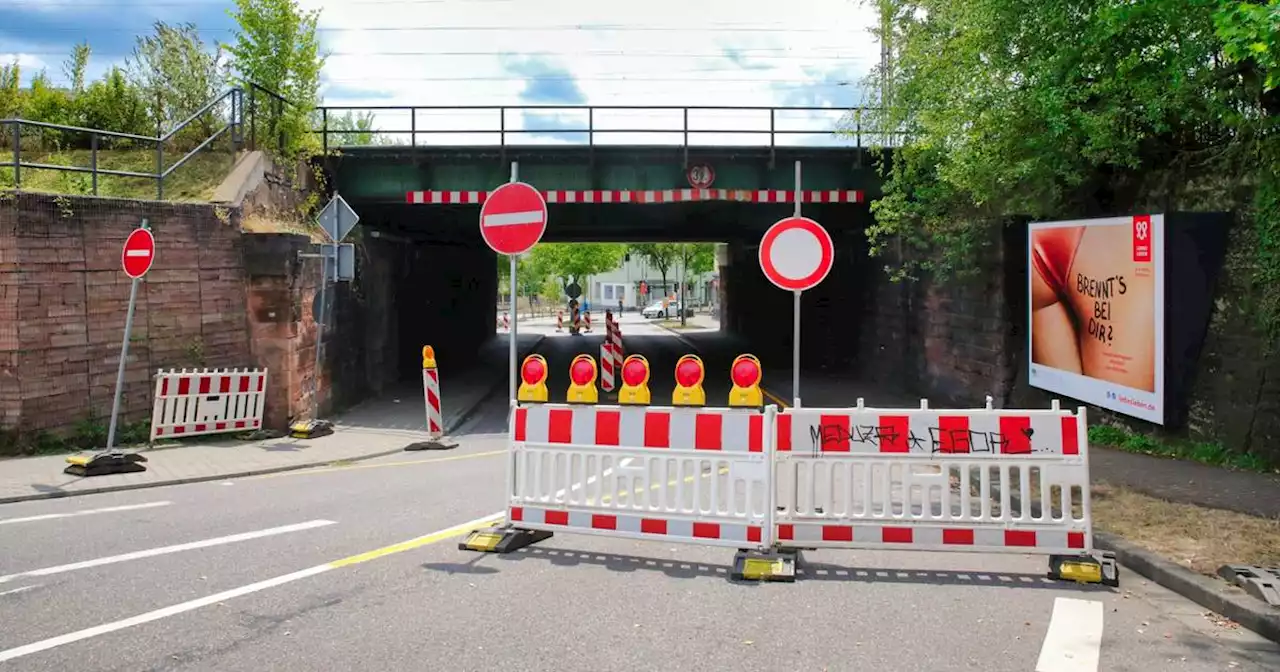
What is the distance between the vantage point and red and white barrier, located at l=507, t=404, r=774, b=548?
20.7ft

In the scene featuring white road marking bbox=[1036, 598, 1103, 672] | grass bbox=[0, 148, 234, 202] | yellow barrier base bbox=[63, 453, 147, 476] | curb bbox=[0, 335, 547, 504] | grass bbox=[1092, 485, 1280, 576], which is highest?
grass bbox=[0, 148, 234, 202]

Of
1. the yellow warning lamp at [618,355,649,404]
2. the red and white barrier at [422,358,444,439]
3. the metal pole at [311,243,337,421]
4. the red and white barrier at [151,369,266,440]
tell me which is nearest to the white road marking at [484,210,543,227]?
the yellow warning lamp at [618,355,649,404]

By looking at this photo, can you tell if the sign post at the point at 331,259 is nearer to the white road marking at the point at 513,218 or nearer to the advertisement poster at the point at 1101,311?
the white road marking at the point at 513,218

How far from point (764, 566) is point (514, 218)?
3587 millimetres

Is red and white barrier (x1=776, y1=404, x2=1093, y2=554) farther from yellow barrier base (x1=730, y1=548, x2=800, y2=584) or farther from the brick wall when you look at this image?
the brick wall

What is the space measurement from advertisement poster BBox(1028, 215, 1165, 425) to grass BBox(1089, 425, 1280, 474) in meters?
0.28

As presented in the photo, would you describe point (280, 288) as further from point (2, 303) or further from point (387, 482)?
point (387, 482)

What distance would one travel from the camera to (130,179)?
1516 cm

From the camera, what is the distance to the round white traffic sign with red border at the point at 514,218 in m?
7.71

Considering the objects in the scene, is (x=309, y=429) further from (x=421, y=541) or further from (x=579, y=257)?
(x=579, y=257)

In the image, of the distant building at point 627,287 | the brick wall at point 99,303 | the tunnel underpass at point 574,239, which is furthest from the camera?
the distant building at point 627,287

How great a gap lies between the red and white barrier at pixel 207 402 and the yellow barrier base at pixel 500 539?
7.39m

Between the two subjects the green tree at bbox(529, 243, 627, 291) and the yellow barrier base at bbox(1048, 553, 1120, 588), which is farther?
the green tree at bbox(529, 243, 627, 291)

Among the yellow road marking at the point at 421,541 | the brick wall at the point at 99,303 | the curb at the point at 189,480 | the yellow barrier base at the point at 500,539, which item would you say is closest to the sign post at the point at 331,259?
the brick wall at the point at 99,303
